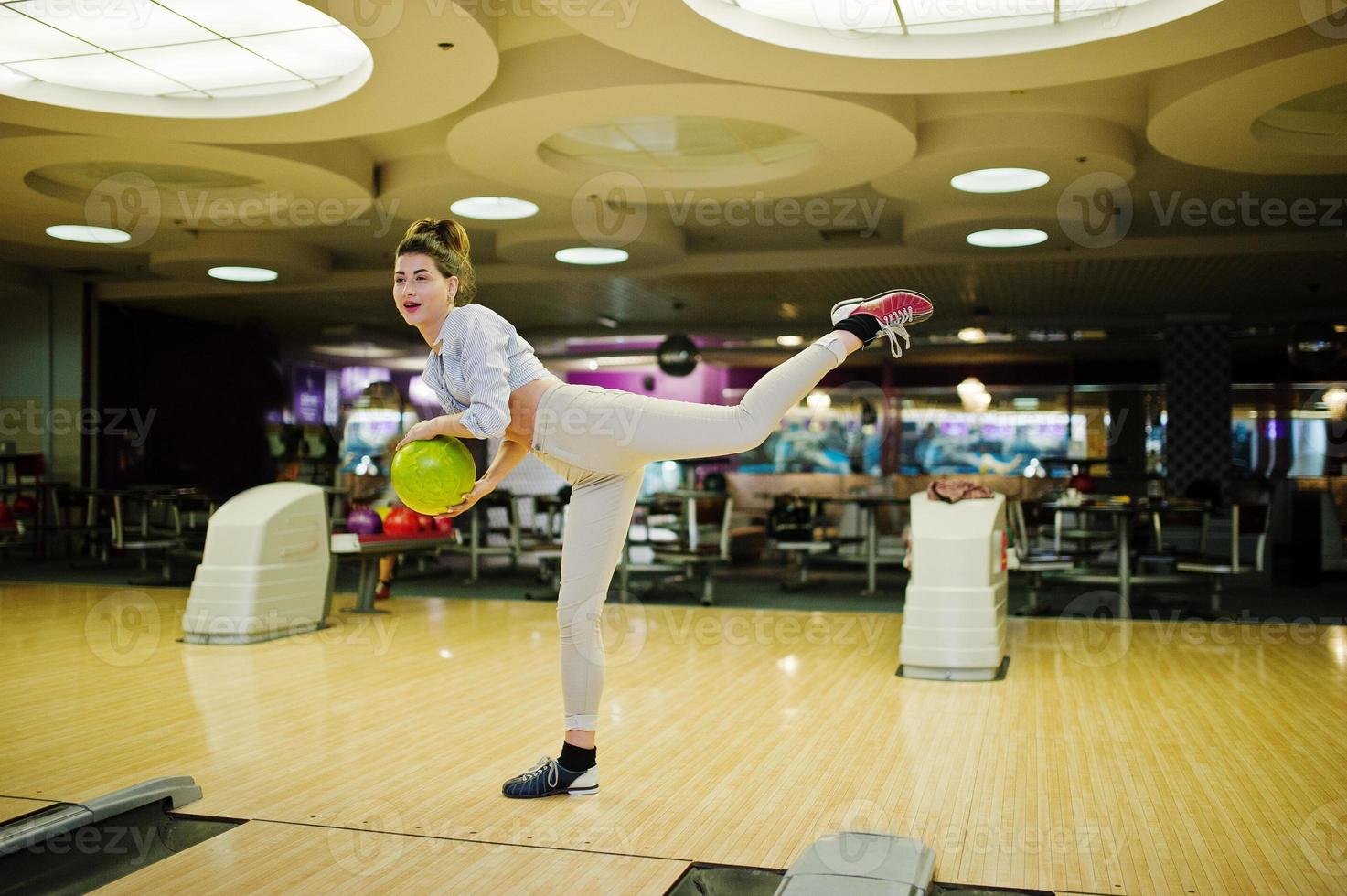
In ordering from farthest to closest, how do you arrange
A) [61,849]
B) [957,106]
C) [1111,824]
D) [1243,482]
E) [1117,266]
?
[1243,482]
[1117,266]
[957,106]
[1111,824]
[61,849]

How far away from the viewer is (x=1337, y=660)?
19.5ft

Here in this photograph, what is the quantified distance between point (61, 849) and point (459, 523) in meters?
11.3

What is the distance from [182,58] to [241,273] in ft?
18.4

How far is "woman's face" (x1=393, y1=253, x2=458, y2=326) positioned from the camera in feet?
9.97

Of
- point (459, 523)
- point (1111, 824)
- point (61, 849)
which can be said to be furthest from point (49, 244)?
point (1111, 824)

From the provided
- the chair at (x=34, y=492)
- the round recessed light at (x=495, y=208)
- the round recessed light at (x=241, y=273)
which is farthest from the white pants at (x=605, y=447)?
the chair at (x=34, y=492)

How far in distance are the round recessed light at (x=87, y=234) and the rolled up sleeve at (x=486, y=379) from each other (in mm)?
8110

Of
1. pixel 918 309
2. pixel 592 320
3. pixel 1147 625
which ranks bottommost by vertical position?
pixel 1147 625

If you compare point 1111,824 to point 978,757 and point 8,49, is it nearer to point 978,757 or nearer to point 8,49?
point 978,757

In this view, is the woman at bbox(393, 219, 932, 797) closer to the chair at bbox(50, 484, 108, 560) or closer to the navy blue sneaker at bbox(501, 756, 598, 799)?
the navy blue sneaker at bbox(501, 756, 598, 799)

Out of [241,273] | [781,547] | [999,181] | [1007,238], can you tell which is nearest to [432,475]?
[999,181]

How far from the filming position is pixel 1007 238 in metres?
9.51

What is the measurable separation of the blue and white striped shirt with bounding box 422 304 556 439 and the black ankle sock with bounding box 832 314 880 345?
0.86 meters

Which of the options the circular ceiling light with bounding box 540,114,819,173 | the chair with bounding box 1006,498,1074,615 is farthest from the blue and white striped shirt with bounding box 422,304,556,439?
the chair with bounding box 1006,498,1074,615
